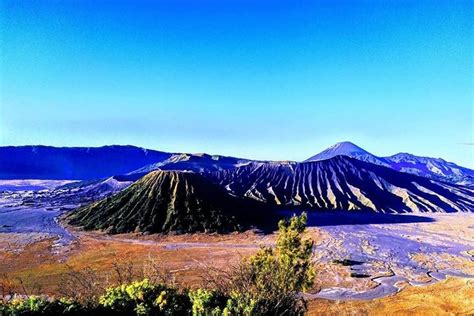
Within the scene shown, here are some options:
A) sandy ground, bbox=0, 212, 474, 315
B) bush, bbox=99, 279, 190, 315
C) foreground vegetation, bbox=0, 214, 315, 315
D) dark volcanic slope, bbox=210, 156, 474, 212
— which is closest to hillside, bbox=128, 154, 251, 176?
dark volcanic slope, bbox=210, 156, 474, 212

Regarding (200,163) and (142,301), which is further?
(200,163)

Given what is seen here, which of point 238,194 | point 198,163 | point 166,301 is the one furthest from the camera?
point 198,163

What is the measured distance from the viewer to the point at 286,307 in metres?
14.7

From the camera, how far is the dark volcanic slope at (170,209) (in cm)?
5994

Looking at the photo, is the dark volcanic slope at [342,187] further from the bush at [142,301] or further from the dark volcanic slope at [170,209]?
the bush at [142,301]

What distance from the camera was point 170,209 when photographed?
210ft

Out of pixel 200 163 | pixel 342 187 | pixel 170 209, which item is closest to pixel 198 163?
pixel 200 163

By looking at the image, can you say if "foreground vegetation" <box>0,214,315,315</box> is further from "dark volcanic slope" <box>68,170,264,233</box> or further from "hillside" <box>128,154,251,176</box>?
"hillside" <box>128,154,251,176</box>

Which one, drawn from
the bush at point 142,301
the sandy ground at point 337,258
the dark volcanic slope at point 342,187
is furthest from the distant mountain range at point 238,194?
the bush at point 142,301

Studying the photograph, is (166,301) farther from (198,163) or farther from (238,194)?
(198,163)

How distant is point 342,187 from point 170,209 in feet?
170

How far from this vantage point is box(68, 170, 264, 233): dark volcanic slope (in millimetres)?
59938

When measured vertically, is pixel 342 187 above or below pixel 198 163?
below

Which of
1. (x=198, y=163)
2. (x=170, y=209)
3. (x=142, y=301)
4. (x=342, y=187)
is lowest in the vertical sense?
(x=170, y=209)
